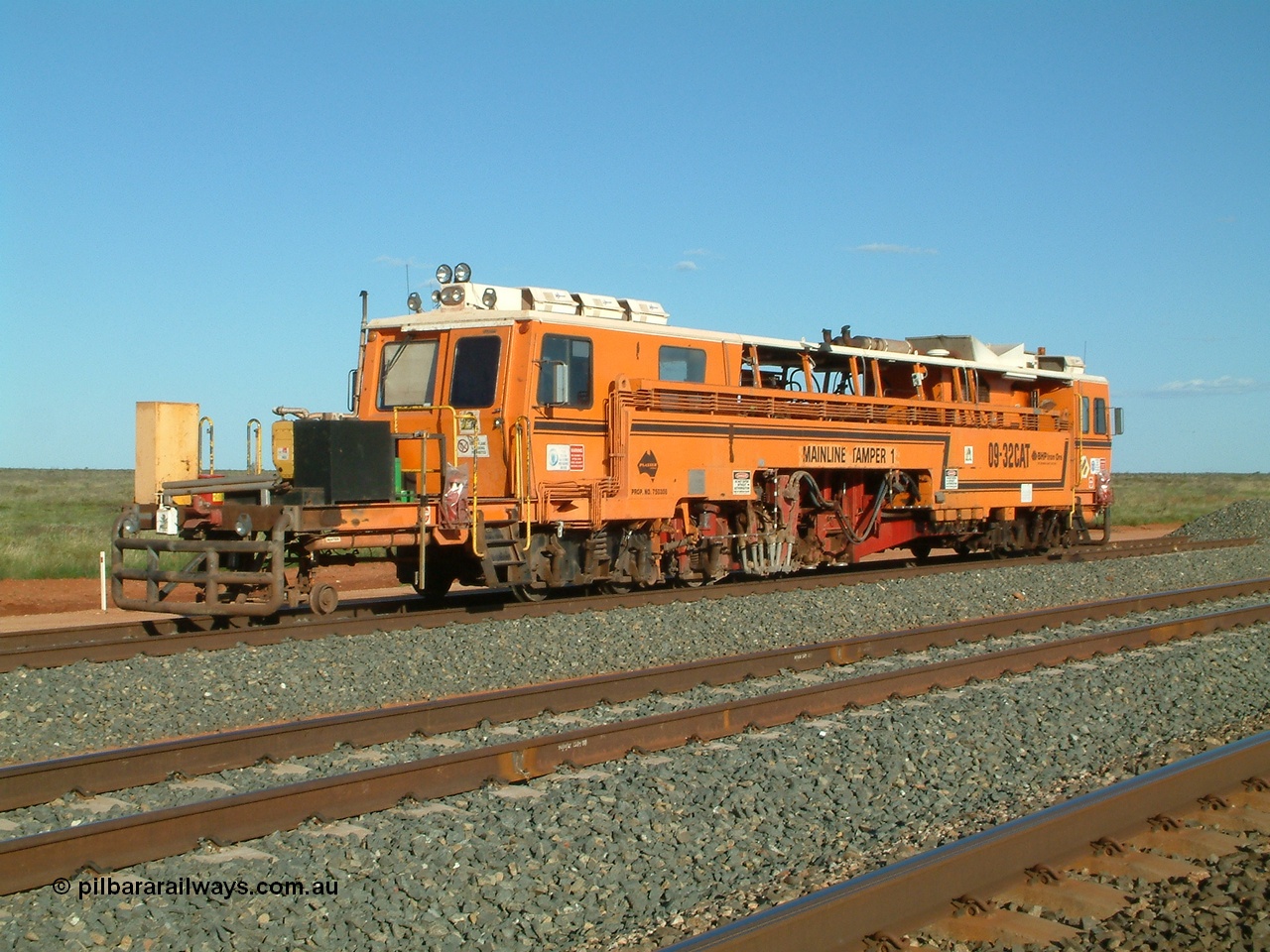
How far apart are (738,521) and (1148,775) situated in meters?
9.98

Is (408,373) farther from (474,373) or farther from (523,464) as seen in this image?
(523,464)

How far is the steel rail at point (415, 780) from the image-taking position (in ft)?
17.9

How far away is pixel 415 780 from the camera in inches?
264

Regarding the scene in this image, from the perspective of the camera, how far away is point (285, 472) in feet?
40.1

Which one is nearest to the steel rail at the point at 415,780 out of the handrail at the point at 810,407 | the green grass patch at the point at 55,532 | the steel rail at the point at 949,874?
the steel rail at the point at 949,874

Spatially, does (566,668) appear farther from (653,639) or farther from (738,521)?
(738,521)

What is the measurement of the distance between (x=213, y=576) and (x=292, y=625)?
91cm

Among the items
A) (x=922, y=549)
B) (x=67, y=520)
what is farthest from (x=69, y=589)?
(x=67, y=520)

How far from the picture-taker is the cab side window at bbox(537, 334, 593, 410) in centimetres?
1331

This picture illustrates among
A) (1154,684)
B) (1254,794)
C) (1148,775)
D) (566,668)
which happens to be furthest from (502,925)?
(1154,684)

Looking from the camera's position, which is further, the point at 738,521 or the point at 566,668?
the point at 738,521

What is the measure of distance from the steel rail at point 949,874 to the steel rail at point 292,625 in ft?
24.8

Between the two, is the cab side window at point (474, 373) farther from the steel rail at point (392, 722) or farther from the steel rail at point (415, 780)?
the steel rail at point (415, 780)

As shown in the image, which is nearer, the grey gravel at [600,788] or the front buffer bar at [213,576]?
the grey gravel at [600,788]
